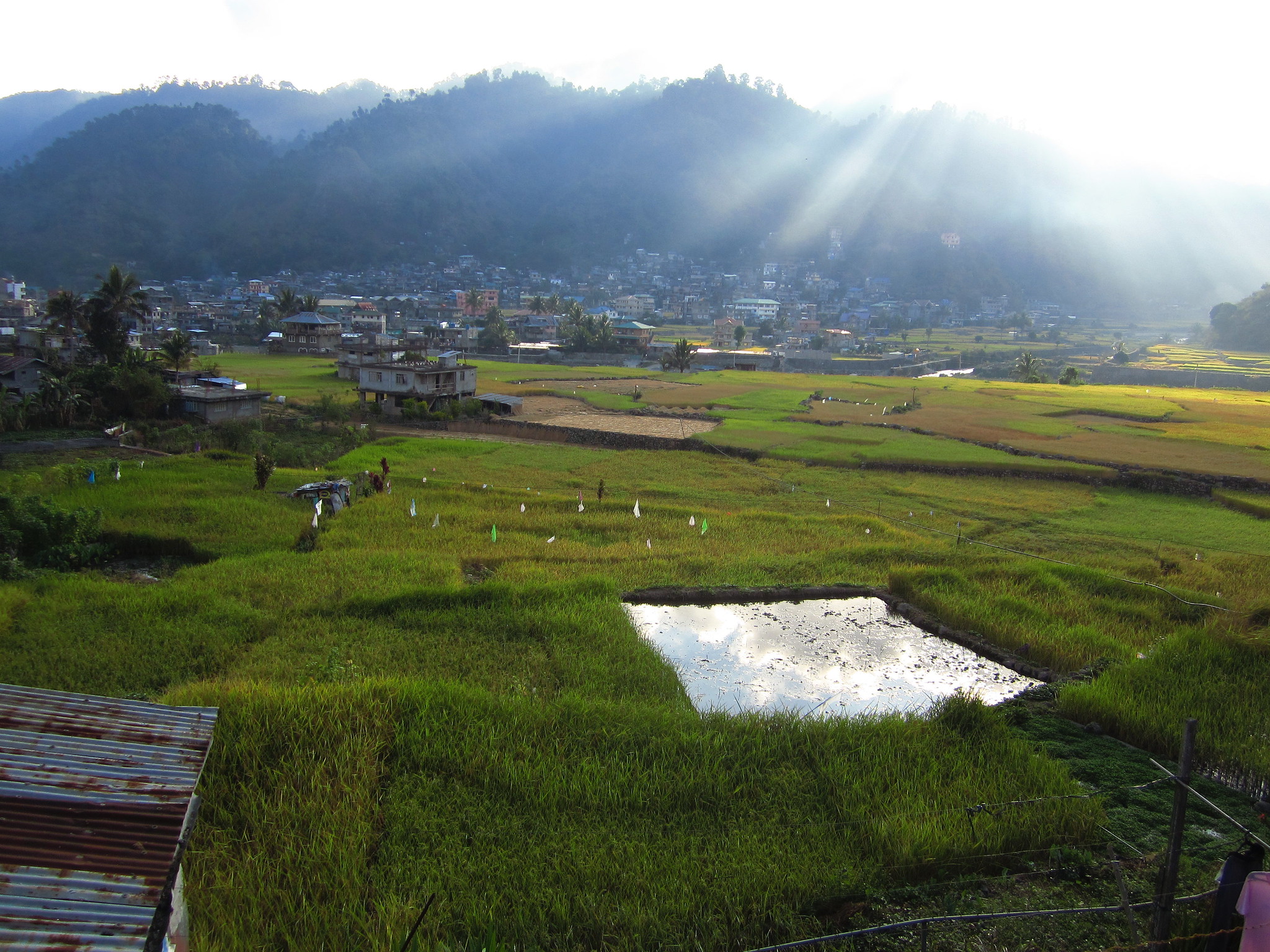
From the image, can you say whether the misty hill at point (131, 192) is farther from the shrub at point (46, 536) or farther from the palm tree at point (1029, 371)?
the palm tree at point (1029, 371)

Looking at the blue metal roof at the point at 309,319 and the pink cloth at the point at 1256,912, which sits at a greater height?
the blue metal roof at the point at 309,319

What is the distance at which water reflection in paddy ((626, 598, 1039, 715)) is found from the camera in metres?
10.8

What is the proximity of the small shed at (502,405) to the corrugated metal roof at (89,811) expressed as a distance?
3135cm

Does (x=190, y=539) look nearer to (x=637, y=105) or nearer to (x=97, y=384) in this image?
(x=97, y=384)

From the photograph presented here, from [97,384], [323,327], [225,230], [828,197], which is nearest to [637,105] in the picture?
[828,197]

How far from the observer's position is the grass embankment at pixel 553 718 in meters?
6.05

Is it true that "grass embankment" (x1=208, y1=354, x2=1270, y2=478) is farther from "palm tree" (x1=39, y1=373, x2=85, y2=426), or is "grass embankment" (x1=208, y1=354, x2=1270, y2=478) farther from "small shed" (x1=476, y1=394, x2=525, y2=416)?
"palm tree" (x1=39, y1=373, x2=85, y2=426)

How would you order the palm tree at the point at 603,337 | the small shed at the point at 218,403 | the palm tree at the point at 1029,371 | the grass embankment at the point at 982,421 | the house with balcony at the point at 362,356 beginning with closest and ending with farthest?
the grass embankment at the point at 982,421 → the small shed at the point at 218,403 → the house with balcony at the point at 362,356 → the palm tree at the point at 1029,371 → the palm tree at the point at 603,337

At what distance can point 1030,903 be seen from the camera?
242 inches

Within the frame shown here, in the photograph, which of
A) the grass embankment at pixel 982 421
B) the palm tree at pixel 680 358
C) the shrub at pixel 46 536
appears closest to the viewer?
the shrub at pixel 46 536

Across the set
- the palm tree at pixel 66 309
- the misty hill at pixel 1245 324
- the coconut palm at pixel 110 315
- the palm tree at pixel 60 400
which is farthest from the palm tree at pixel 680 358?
the misty hill at pixel 1245 324

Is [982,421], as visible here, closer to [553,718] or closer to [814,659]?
[814,659]

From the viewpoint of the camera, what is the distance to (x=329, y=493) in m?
18.2

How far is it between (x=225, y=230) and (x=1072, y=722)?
138 m
